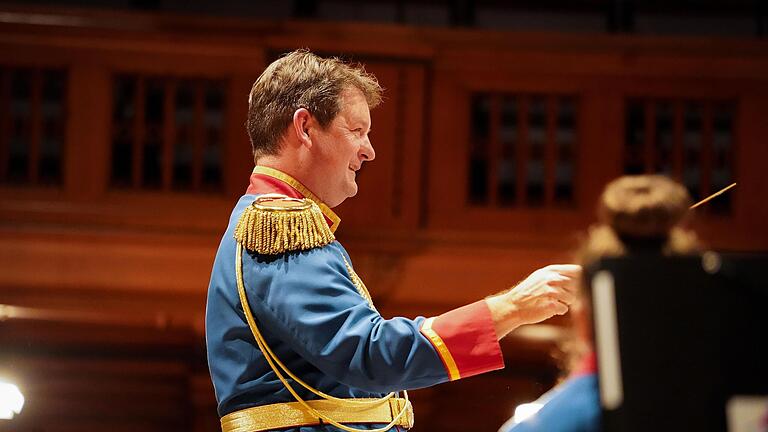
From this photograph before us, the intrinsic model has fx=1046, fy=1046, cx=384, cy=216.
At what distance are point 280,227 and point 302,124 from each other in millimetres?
241

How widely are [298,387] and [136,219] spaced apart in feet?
6.51

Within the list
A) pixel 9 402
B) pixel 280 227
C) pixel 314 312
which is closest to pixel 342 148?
pixel 280 227

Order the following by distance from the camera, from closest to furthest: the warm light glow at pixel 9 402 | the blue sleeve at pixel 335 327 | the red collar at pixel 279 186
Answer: the blue sleeve at pixel 335 327, the red collar at pixel 279 186, the warm light glow at pixel 9 402

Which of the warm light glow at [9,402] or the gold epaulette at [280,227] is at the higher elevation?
the gold epaulette at [280,227]

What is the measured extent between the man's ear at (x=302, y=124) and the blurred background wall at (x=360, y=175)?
169 cm

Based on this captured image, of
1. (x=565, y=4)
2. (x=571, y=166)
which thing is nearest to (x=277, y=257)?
(x=571, y=166)

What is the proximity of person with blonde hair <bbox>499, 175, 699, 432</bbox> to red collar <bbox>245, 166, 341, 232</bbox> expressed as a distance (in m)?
0.69

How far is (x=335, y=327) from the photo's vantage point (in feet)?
5.26

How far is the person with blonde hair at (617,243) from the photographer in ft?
3.92

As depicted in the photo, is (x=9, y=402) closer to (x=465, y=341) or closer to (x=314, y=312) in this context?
(x=314, y=312)

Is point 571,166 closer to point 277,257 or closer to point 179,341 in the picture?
point 179,341

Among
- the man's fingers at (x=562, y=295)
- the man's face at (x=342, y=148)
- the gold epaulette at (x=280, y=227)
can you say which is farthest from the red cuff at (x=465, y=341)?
the man's face at (x=342, y=148)

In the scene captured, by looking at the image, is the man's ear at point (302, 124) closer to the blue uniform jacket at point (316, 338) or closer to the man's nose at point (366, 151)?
the man's nose at point (366, 151)

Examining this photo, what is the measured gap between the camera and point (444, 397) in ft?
11.3
